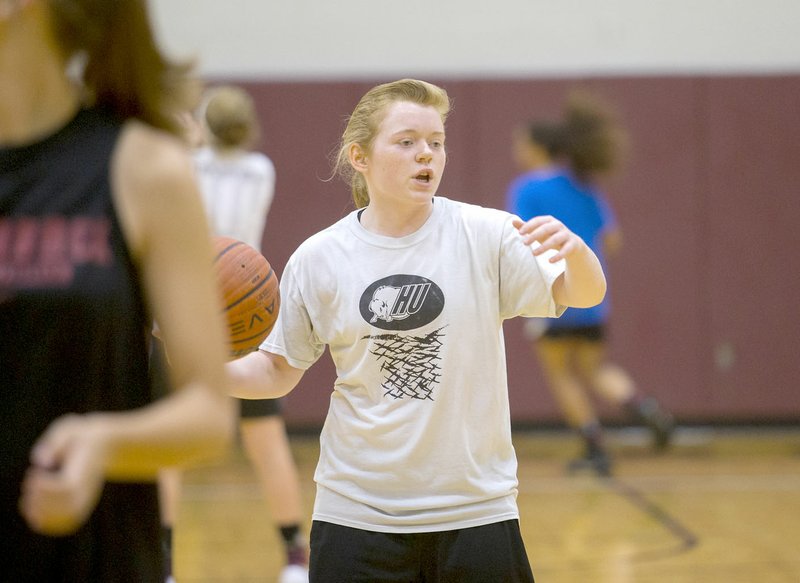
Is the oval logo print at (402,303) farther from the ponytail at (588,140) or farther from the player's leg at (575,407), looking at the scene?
the ponytail at (588,140)

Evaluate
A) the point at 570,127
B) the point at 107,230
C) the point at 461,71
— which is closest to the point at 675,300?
the point at 570,127

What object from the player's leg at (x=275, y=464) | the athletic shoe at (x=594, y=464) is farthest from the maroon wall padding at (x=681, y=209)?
the player's leg at (x=275, y=464)

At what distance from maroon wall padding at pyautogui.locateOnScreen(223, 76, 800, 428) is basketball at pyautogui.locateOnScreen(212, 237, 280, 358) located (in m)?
5.55

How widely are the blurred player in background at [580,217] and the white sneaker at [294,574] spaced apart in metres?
2.83

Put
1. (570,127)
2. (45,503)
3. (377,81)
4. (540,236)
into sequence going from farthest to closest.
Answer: (377,81) → (570,127) → (540,236) → (45,503)

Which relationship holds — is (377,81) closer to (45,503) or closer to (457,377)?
(457,377)

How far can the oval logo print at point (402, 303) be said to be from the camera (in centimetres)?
255

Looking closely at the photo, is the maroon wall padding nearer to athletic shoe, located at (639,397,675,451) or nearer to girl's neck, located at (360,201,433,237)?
athletic shoe, located at (639,397,675,451)

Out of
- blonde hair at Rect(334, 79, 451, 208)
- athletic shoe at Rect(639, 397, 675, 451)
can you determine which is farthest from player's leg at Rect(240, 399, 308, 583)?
athletic shoe at Rect(639, 397, 675, 451)

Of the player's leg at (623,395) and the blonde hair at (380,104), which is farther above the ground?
the blonde hair at (380,104)

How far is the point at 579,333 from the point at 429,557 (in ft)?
15.2

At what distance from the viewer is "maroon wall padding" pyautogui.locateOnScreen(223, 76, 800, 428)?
27.0 feet

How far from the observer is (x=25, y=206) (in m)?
1.34

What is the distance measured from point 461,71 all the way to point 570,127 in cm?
141
